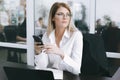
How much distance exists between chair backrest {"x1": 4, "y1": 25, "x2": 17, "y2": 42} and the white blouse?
1.06 meters

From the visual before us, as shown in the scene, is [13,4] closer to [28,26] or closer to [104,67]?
[28,26]

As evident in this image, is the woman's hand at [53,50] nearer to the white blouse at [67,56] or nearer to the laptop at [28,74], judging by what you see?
the white blouse at [67,56]

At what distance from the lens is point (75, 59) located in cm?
217

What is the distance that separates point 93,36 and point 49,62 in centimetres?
48

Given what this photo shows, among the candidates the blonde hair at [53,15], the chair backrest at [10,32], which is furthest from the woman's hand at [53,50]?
the chair backrest at [10,32]

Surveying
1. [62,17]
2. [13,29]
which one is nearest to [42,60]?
[62,17]

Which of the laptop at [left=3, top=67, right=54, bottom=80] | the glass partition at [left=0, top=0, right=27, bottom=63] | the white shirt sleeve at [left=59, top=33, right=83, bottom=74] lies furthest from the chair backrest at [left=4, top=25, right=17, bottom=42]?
the laptop at [left=3, top=67, right=54, bottom=80]

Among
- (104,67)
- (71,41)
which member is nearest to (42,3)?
(71,41)

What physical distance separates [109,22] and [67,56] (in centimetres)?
95

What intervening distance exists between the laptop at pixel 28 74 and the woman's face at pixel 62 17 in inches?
39.8

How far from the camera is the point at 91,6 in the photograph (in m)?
2.87

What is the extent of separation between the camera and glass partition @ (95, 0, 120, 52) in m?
2.78

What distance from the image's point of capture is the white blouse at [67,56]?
2092 millimetres

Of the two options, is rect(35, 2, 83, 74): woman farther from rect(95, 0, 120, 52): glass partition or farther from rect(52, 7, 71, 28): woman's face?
rect(95, 0, 120, 52): glass partition
